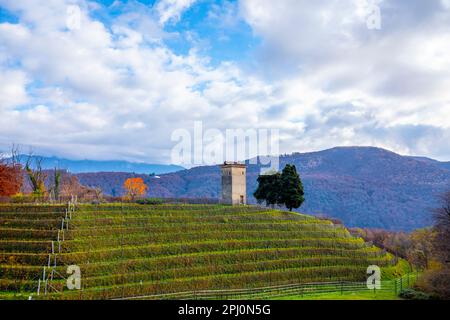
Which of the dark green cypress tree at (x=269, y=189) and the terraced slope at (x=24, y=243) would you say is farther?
the dark green cypress tree at (x=269, y=189)

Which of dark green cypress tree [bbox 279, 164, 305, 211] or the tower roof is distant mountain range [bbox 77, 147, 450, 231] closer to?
dark green cypress tree [bbox 279, 164, 305, 211]

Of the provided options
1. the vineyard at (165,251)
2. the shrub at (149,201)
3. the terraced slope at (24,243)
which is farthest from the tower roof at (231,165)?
the terraced slope at (24,243)

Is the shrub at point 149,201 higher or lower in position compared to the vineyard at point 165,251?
higher

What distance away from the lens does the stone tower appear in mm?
55406

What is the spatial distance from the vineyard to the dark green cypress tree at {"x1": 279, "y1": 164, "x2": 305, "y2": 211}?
5.29 meters

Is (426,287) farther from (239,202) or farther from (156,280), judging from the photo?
(239,202)

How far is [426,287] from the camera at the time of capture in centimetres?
3453

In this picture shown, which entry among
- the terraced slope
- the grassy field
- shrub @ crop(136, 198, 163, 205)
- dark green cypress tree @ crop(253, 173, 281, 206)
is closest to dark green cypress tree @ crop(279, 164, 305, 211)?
dark green cypress tree @ crop(253, 173, 281, 206)

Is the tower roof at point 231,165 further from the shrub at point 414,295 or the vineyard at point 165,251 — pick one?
the shrub at point 414,295

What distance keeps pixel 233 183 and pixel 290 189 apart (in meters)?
7.79

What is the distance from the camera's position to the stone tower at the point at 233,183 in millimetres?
55406

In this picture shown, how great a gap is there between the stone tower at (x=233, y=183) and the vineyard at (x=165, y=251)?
3.08 metres
